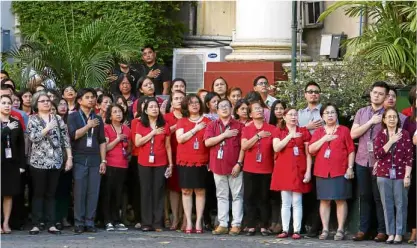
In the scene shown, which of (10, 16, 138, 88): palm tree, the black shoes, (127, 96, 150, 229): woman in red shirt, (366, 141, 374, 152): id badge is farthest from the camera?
(10, 16, 138, 88): palm tree

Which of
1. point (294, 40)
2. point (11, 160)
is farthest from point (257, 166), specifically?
point (294, 40)

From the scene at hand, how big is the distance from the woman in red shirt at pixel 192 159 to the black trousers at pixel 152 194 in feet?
1.04

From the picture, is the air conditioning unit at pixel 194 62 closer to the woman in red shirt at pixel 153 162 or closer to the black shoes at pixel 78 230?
the woman in red shirt at pixel 153 162

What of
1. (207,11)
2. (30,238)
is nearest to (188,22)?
(207,11)

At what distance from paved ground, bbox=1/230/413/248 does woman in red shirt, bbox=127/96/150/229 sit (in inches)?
40.9

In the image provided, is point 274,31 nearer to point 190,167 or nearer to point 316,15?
point 316,15

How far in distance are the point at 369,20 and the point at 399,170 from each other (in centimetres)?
662

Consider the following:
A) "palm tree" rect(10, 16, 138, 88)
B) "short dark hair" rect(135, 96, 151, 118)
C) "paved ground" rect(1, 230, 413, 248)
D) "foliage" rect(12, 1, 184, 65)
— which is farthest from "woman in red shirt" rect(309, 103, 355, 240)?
"foliage" rect(12, 1, 184, 65)

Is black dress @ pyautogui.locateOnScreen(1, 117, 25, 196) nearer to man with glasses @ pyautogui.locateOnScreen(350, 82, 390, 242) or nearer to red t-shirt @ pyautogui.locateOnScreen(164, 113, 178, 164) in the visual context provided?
red t-shirt @ pyautogui.locateOnScreen(164, 113, 178, 164)

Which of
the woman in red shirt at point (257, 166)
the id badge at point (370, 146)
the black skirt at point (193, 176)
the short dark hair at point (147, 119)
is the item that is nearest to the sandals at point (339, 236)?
the woman in red shirt at point (257, 166)

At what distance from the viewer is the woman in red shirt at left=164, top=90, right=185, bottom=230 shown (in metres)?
18.4

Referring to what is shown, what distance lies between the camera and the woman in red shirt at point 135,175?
728 inches

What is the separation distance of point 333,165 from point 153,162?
264 cm

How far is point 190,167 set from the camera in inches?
705
